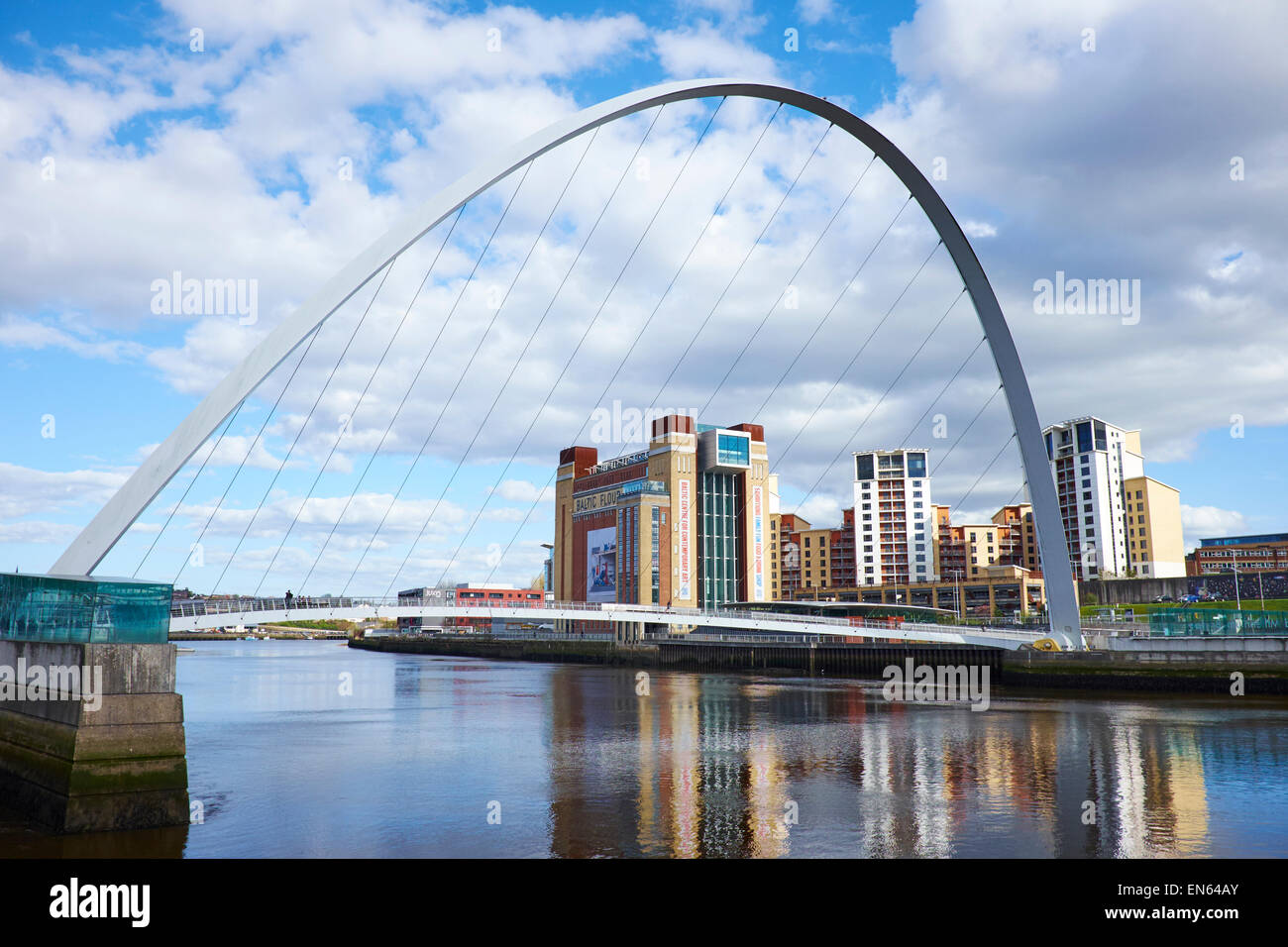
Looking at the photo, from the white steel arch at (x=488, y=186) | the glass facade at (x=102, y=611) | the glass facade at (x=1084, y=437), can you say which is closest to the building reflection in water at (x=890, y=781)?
the glass facade at (x=102, y=611)

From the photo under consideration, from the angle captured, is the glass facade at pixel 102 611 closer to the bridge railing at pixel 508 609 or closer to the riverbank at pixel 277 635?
the bridge railing at pixel 508 609

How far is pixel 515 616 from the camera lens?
3400 centimetres

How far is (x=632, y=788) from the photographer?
15.2 meters

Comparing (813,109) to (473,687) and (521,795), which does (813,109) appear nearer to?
(521,795)

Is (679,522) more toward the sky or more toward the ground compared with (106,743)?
more toward the sky

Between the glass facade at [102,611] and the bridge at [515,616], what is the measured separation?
1192cm

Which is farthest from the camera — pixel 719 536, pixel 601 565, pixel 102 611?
pixel 601 565

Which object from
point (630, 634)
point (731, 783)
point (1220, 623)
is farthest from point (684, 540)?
point (731, 783)

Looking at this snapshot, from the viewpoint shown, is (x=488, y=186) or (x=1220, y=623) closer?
(x=488, y=186)

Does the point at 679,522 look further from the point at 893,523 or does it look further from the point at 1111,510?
the point at 1111,510

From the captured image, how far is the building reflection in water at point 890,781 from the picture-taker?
37.6 ft

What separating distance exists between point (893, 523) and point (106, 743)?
12413cm
